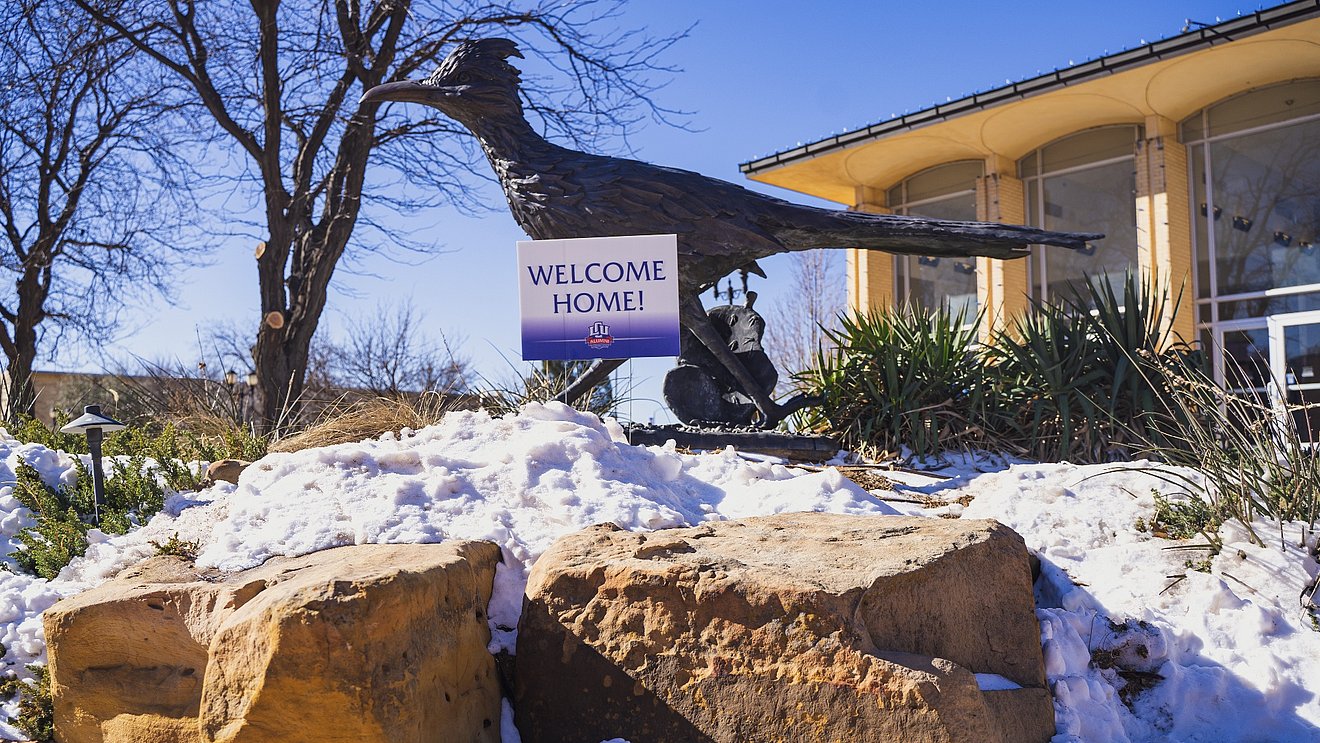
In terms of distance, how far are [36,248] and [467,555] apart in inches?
580

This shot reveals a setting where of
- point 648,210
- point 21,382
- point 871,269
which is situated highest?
point 871,269

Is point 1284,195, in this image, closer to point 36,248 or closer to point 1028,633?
point 1028,633

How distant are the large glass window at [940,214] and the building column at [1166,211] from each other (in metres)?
2.61

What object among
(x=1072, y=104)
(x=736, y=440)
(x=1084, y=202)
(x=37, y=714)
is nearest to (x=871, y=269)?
(x=1084, y=202)

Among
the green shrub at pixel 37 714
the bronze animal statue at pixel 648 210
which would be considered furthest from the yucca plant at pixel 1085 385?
the green shrub at pixel 37 714

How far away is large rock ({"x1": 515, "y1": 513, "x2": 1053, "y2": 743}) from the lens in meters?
2.55

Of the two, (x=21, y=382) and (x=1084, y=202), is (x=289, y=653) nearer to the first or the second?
(x=21, y=382)

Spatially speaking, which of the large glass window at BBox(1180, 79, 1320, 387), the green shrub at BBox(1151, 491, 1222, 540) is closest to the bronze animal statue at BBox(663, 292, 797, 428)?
the green shrub at BBox(1151, 491, 1222, 540)

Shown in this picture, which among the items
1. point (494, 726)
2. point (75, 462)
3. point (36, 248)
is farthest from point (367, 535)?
point (36, 248)

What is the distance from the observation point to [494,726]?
298 cm

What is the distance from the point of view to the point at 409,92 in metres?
5.67

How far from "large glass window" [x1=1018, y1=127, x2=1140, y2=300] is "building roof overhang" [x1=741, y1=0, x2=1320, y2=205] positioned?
294 millimetres

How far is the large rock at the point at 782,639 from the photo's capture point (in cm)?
255

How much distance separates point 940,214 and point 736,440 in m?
11.6
